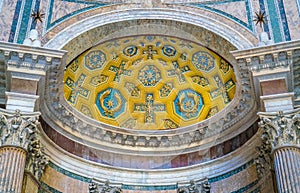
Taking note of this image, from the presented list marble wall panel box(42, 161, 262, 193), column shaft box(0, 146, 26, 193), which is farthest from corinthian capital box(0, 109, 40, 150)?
marble wall panel box(42, 161, 262, 193)

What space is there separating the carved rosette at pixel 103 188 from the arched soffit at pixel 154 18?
383 cm

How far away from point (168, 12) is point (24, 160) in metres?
6.30

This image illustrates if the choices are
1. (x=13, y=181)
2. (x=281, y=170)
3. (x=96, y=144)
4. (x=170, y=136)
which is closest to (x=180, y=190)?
(x=170, y=136)

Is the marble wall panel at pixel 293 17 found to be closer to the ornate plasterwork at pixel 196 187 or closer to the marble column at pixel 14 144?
the ornate plasterwork at pixel 196 187

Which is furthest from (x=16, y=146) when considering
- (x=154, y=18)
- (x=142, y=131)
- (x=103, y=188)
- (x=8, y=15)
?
(x=154, y=18)

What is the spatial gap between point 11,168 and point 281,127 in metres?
5.86

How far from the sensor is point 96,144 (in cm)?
1512

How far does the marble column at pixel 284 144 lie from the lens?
11117 millimetres

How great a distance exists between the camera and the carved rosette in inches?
569

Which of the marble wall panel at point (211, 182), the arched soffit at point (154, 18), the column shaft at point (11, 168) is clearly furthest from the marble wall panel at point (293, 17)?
the column shaft at point (11, 168)

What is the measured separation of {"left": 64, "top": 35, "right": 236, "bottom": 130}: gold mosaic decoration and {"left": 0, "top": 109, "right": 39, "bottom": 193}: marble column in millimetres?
3093

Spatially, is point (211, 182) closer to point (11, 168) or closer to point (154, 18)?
point (154, 18)

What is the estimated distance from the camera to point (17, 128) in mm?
11883

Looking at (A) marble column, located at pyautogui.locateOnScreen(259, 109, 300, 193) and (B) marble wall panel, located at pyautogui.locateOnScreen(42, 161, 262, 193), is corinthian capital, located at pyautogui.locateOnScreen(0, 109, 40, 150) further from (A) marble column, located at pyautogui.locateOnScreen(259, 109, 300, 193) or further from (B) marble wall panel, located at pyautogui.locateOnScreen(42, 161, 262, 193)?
(A) marble column, located at pyautogui.locateOnScreen(259, 109, 300, 193)
